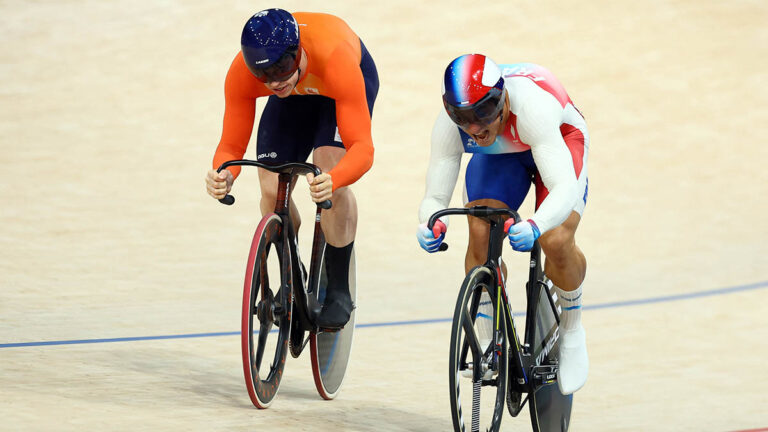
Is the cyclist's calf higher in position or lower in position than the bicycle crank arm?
higher

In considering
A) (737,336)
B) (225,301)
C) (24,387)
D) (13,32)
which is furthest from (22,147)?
(737,336)

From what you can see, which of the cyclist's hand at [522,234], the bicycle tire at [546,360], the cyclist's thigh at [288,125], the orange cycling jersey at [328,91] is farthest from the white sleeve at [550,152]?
the cyclist's thigh at [288,125]

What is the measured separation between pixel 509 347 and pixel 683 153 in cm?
512

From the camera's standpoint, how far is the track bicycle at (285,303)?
10.2ft

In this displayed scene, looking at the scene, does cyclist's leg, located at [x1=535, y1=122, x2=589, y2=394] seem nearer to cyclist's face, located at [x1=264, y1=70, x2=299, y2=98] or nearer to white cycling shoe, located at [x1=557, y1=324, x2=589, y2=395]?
white cycling shoe, located at [x1=557, y1=324, x2=589, y2=395]

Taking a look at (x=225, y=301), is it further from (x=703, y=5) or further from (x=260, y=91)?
(x=703, y=5)

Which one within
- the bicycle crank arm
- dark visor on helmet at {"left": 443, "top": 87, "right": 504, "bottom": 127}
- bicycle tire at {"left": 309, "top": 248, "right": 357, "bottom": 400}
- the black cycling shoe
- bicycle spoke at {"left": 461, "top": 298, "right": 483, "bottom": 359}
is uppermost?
dark visor on helmet at {"left": 443, "top": 87, "right": 504, "bottom": 127}

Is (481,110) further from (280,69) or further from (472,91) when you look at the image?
(280,69)

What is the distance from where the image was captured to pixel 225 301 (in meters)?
5.16

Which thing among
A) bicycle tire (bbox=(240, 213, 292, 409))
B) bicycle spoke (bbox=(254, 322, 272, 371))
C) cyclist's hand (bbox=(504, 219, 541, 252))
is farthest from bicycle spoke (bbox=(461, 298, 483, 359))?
bicycle spoke (bbox=(254, 322, 272, 371))

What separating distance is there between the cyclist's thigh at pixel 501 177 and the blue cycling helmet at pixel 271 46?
596 millimetres

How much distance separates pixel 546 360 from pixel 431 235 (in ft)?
1.94

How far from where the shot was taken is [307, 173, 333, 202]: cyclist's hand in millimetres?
3117

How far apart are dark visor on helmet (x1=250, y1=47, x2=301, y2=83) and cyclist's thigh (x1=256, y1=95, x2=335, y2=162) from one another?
0.33 meters
